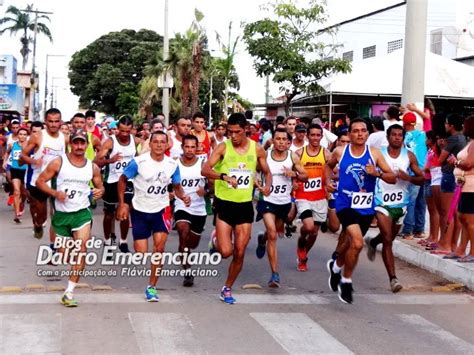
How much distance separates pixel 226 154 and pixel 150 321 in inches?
82.5

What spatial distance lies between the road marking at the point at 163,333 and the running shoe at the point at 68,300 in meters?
0.64

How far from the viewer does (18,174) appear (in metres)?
16.1

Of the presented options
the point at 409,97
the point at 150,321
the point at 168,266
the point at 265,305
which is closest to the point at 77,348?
the point at 150,321

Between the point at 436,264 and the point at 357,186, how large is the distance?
2.76 meters

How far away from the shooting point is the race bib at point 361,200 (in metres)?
9.02

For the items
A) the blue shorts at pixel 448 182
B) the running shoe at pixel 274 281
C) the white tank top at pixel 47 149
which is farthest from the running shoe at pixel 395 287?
the white tank top at pixel 47 149

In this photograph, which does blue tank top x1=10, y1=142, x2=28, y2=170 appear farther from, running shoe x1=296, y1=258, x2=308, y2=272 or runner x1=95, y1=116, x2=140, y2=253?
running shoe x1=296, y1=258, x2=308, y2=272

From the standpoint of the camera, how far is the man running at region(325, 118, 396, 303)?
8.91 m

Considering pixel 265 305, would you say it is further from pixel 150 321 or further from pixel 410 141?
pixel 410 141

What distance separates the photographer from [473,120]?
1027 centimetres

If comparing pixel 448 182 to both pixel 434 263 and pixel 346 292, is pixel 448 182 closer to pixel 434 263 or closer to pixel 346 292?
pixel 434 263

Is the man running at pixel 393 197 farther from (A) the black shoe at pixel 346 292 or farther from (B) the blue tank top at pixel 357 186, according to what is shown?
(A) the black shoe at pixel 346 292

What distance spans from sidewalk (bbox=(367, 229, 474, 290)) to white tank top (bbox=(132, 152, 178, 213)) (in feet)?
12.6

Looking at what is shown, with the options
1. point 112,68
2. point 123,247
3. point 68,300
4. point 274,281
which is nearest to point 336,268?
point 274,281
